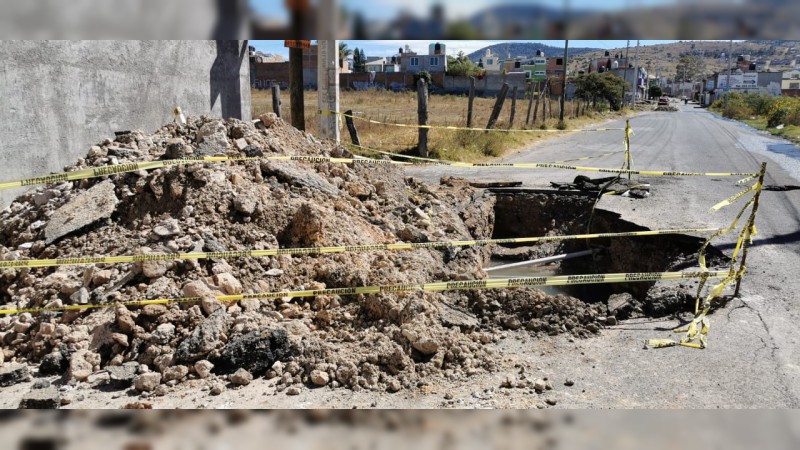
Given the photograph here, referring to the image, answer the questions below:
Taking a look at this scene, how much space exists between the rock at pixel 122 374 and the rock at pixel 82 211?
209cm

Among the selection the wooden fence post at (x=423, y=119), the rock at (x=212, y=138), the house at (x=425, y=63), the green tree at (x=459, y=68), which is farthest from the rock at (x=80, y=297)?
the house at (x=425, y=63)

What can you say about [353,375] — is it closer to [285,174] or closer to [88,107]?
[285,174]

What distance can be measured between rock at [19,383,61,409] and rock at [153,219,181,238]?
5.54 ft

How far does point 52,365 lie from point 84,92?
5054 mm

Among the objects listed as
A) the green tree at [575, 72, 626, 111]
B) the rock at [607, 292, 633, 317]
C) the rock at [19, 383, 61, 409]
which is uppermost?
the green tree at [575, 72, 626, 111]

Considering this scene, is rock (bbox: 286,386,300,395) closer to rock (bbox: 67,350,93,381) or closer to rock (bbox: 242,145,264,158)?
rock (bbox: 67,350,93,381)

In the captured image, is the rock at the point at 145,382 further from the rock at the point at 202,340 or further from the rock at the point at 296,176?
the rock at the point at 296,176

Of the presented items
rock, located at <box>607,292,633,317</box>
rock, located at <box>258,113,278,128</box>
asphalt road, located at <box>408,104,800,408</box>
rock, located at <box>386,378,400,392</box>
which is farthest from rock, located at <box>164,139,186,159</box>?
rock, located at <box>607,292,633,317</box>

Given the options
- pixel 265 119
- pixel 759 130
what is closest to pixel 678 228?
pixel 265 119

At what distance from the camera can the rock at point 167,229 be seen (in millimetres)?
5301

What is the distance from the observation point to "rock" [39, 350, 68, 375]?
4.27 m

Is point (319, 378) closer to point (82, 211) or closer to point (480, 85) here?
point (82, 211)

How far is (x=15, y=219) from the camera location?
245 inches

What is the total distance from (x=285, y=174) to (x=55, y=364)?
10.3 ft
